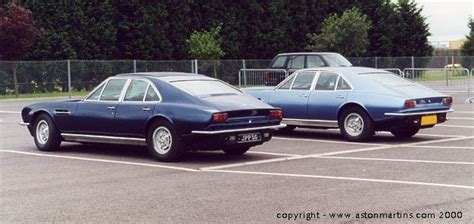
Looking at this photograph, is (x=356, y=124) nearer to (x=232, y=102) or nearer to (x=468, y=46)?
(x=232, y=102)

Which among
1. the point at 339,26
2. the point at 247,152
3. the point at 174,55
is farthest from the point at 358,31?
the point at 247,152

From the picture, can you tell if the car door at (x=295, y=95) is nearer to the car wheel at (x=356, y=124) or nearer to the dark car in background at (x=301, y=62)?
the car wheel at (x=356, y=124)

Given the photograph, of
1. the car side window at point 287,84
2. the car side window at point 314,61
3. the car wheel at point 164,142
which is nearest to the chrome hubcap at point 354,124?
the car side window at point 287,84

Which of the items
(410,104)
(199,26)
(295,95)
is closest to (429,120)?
(410,104)

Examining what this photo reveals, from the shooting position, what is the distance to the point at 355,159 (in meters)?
11.2

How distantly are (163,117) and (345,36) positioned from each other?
3354cm

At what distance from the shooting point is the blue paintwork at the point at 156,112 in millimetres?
10883

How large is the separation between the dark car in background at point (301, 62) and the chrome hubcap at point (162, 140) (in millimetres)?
17049

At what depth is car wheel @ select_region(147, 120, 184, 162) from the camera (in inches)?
430

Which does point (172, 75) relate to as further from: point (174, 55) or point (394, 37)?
point (394, 37)

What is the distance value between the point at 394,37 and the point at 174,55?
17.0 m

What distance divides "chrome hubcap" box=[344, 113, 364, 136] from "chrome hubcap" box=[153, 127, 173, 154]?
4.03 m

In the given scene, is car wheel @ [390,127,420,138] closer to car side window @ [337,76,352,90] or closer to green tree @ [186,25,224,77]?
car side window @ [337,76,352,90]

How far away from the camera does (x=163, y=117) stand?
1113 centimetres
